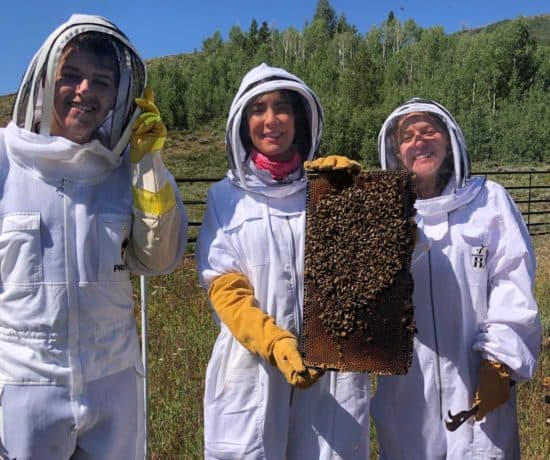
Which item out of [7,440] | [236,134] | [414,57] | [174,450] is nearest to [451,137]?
[236,134]

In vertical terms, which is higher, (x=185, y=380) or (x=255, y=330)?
(x=255, y=330)

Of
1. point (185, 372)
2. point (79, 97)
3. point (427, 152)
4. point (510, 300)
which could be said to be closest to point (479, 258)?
point (510, 300)

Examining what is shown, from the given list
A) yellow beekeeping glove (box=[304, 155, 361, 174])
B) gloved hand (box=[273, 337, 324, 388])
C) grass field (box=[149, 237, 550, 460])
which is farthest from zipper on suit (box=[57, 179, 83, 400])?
grass field (box=[149, 237, 550, 460])

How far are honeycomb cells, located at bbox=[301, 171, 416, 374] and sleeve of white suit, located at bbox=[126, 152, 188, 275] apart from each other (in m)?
0.57

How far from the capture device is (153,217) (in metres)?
2.47

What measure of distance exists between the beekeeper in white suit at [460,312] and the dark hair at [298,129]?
0.50 metres

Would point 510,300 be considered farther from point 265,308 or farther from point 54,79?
point 54,79

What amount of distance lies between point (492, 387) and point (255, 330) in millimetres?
1076

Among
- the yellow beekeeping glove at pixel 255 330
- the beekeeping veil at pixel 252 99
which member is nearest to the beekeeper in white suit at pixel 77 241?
the yellow beekeeping glove at pixel 255 330

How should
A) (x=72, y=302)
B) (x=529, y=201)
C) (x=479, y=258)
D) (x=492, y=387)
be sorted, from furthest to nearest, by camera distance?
(x=529, y=201), (x=479, y=258), (x=492, y=387), (x=72, y=302)

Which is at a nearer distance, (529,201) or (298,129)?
(298,129)

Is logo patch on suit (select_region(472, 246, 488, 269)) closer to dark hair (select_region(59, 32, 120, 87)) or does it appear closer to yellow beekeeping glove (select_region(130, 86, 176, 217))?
yellow beekeeping glove (select_region(130, 86, 176, 217))

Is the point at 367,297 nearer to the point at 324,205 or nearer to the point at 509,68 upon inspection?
the point at 324,205

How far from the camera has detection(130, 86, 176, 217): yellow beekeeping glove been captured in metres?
2.48
